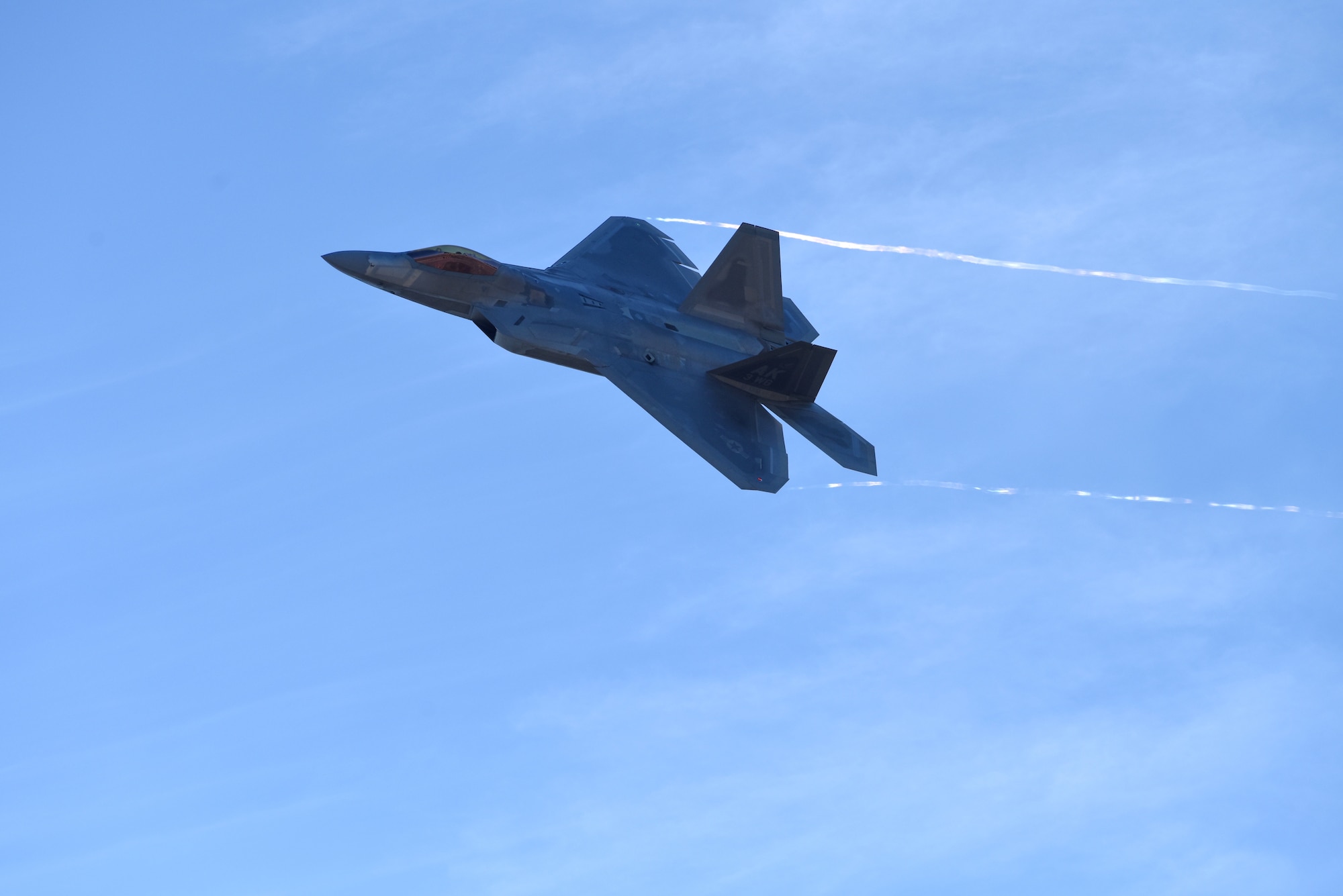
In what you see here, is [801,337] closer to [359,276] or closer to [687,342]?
[687,342]

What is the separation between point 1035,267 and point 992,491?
30.1 feet

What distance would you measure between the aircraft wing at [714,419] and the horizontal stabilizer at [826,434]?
68cm

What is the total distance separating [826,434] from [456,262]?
13.9 meters

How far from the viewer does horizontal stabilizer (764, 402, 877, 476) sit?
2307 inches

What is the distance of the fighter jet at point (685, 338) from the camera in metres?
56.3

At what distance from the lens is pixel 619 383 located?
56562 mm

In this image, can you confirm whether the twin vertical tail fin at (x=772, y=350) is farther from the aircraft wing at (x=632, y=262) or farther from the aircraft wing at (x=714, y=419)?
the aircraft wing at (x=632, y=262)

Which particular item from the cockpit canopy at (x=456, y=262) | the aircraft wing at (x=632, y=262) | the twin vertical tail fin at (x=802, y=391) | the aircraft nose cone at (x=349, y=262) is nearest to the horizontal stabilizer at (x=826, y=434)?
the twin vertical tail fin at (x=802, y=391)

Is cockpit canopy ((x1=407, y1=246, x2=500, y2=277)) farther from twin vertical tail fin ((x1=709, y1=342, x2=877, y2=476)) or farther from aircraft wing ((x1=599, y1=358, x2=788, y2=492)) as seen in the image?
twin vertical tail fin ((x1=709, y1=342, x2=877, y2=476))

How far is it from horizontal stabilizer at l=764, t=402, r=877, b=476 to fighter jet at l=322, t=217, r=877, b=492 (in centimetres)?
4

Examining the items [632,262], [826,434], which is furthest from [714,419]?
[632,262]

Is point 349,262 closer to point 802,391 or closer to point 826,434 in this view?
point 802,391

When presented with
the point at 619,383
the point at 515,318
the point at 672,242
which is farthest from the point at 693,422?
the point at 672,242

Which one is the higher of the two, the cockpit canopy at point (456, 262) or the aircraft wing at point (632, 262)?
the aircraft wing at point (632, 262)
